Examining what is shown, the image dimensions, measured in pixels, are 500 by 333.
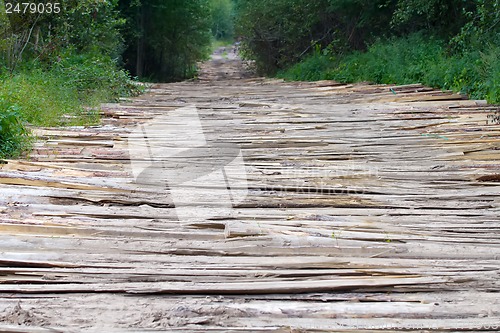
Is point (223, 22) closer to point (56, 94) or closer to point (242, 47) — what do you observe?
point (242, 47)

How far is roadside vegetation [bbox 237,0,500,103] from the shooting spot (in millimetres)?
9039

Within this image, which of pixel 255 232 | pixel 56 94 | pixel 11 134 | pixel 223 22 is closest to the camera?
pixel 255 232

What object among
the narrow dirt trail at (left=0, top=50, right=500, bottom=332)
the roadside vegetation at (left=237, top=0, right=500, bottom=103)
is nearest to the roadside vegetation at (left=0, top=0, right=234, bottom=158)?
the narrow dirt trail at (left=0, top=50, right=500, bottom=332)

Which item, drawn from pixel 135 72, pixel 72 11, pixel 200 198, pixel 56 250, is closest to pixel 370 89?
pixel 72 11

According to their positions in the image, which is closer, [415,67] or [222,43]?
[415,67]

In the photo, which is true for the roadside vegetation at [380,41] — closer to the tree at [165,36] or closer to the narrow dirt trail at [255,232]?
the tree at [165,36]

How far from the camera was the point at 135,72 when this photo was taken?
19.5 meters

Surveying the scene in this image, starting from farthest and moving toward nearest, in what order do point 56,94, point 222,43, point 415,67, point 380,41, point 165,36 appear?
1. point 222,43
2. point 165,36
3. point 380,41
4. point 415,67
5. point 56,94

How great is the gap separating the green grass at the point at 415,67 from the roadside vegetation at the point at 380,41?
1 cm

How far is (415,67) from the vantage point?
10.3 metres

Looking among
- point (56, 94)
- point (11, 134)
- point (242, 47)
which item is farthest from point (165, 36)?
point (11, 134)

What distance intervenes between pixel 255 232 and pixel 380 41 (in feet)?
38.7

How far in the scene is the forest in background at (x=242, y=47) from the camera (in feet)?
24.7

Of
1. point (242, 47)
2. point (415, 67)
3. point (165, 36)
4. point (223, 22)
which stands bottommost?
point (223, 22)
